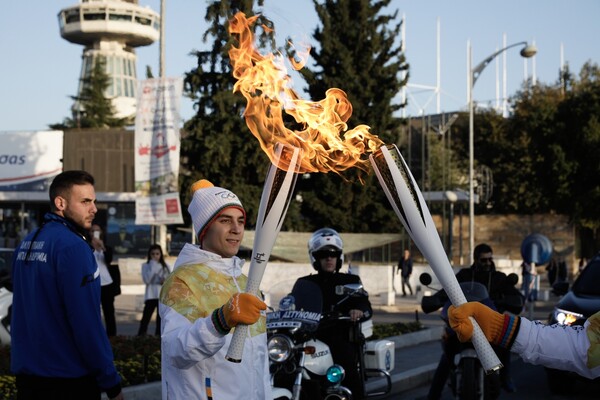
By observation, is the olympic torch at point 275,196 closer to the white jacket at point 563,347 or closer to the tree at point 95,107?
the white jacket at point 563,347

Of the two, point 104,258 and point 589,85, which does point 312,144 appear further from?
point 589,85

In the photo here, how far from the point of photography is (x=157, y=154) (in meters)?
20.0

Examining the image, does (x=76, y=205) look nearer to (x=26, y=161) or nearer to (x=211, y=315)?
(x=211, y=315)

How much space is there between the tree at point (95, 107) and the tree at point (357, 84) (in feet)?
98.3

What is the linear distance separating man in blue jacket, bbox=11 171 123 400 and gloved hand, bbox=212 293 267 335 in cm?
101

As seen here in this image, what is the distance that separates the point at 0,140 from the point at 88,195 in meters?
41.3

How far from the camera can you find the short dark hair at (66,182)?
191 inches

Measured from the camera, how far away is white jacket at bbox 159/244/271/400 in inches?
152

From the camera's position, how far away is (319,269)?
8.40m

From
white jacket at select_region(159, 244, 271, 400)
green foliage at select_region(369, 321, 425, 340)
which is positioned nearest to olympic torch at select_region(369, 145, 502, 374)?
white jacket at select_region(159, 244, 271, 400)

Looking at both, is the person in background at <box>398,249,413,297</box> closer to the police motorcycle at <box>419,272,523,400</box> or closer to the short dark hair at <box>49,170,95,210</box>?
the police motorcycle at <box>419,272,523,400</box>

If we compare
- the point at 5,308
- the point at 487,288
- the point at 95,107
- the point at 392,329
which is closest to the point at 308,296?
the point at 487,288

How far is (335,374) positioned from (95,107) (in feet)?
198

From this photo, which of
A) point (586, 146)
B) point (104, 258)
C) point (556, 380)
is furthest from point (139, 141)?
point (586, 146)
